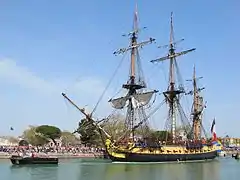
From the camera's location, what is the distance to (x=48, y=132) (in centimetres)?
12575

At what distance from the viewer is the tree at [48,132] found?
125750 mm

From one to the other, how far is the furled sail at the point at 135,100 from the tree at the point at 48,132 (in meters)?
50.9

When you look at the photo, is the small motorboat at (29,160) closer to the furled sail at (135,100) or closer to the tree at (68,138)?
the furled sail at (135,100)

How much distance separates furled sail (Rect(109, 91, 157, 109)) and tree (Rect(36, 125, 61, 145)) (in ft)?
167

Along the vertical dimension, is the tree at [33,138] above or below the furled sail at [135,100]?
below

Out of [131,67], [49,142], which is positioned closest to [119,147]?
[131,67]

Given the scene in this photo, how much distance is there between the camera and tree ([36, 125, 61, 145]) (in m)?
126

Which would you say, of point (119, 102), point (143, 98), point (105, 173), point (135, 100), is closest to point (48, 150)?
point (119, 102)

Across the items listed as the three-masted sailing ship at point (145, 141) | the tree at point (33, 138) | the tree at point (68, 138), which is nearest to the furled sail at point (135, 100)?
the three-masted sailing ship at point (145, 141)

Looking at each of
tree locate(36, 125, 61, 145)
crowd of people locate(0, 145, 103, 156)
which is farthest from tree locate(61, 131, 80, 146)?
crowd of people locate(0, 145, 103, 156)

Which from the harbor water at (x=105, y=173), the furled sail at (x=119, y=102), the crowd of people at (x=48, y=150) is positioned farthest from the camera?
the crowd of people at (x=48, y=150)

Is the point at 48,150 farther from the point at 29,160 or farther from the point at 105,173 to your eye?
the point at 105,173

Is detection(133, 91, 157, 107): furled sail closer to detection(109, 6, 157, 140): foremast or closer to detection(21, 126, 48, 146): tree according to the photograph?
detection(109, 6, 157, 140): foremast

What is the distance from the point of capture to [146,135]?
80312mm
